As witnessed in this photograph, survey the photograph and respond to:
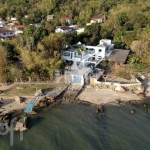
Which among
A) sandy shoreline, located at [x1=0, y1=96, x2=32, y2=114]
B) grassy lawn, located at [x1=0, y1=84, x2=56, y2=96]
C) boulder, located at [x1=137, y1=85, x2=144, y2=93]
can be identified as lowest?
sandy shoreline, located at [x1=0, y1=96, x2=32, y2=114]

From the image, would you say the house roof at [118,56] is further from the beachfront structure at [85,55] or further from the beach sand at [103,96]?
the beach sand at [103,96]

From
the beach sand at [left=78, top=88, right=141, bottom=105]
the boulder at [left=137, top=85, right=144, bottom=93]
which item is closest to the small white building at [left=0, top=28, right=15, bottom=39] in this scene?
the beach sand at [left=78, top=88, right=141, bottom=105]

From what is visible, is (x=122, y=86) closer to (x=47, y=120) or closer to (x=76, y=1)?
(x=47, y=120)

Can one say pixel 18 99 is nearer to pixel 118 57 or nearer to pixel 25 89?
pixel 25 89

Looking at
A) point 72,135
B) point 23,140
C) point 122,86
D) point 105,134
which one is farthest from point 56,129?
point 122,86

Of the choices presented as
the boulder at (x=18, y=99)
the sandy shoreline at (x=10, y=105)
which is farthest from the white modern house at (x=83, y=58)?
the boulder at (x=18, y=99)

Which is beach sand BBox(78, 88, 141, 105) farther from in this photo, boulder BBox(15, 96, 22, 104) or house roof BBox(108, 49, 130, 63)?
house roof BBox(108, 49, 130, 63)
